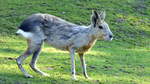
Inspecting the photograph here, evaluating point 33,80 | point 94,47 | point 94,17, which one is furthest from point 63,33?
point 94,47

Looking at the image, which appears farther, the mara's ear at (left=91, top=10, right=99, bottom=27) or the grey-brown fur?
the mara's ear at (left=91, top=10, right=99, bottom=27)

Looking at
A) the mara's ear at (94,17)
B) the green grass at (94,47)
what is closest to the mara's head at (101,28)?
the mara's ear at (94,17)

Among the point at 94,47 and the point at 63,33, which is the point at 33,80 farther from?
the point at 94,47

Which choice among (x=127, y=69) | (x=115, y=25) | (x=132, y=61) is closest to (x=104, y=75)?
(x=127, y=69)

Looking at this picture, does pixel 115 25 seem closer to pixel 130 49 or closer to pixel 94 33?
pixel 130 49

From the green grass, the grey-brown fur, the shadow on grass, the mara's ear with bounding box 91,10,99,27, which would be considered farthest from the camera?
the green grass

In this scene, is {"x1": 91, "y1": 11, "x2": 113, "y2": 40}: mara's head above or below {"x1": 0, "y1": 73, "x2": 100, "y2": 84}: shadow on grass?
above

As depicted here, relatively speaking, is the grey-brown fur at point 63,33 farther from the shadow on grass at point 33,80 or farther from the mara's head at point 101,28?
the shadow on grass at point 33,80

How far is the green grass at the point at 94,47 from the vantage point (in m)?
13.6

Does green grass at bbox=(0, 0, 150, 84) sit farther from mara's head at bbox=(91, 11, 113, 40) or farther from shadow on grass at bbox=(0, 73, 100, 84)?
mara's head at bbox=(91, 11, 113, 40)

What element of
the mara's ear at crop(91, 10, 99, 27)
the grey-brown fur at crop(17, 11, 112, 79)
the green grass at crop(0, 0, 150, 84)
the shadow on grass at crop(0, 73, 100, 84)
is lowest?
the green grass at crop(0, 0, 150, 84)

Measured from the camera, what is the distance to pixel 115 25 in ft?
86.7

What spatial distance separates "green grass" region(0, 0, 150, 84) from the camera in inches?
535

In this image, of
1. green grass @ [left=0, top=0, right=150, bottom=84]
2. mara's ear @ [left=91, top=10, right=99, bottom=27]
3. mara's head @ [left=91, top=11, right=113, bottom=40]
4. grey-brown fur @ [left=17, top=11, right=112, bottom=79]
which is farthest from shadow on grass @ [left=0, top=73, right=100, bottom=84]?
mara's ear @ [left=91, top=10, right=99, bottom=27]
